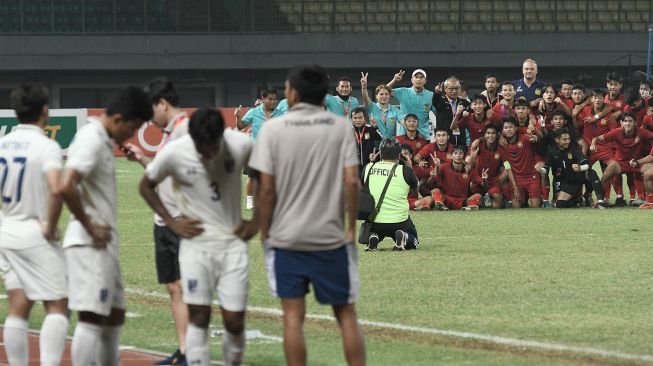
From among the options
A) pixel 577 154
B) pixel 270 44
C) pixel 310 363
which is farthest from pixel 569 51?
pixel 310 363

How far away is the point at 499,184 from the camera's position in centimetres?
2398

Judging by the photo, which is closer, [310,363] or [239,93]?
[310,363]

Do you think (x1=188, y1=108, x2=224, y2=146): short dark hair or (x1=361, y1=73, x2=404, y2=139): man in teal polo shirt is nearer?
(x1=188, y1=108, x2=224, y2=146): short dark hair

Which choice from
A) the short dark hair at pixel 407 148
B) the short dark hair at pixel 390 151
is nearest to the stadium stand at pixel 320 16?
the short dark hair at pixel 407 148

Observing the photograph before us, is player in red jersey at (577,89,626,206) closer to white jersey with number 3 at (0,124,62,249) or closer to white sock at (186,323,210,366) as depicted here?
white sock at (186,323,210,366)

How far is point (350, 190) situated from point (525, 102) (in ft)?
53.3

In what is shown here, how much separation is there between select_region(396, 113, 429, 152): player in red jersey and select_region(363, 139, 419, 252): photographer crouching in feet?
20.1

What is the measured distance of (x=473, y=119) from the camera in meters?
24.1

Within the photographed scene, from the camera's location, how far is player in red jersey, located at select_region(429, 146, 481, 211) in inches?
918

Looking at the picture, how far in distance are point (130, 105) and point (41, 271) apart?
109 cm

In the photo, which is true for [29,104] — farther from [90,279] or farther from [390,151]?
[390,151]

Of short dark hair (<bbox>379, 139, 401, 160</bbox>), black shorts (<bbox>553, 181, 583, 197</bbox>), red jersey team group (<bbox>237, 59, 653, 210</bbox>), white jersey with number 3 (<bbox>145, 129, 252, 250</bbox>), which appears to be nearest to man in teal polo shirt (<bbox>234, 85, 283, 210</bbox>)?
red jersey team group (<bbox>237, 59, 653, 210</bbox>)

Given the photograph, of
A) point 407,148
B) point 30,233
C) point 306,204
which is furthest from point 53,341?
point 407,148

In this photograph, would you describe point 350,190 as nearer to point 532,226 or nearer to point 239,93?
point 532,226
